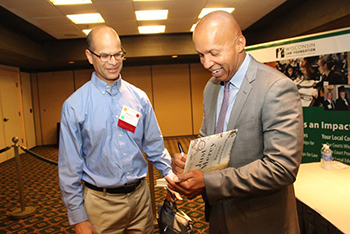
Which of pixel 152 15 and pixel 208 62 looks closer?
pixel 208 62

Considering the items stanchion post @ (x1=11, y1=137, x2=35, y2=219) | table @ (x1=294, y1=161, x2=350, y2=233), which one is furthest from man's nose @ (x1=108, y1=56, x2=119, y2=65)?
stanchion post @ (x1=11, y1=137, x2=35, y2=219)

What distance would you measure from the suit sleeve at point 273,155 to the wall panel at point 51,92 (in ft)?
29.9

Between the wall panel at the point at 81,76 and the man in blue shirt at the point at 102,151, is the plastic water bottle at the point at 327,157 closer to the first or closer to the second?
the man in blue shirt at the point at 102,151

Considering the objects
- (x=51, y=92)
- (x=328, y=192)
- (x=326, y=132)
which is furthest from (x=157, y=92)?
(x=328, y=192)

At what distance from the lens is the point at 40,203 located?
157 inches

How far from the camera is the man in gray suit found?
→ 1.02 meters

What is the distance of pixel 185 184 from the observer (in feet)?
3.47

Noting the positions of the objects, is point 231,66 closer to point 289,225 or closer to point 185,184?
point 185,184

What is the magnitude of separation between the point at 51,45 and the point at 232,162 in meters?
7.59

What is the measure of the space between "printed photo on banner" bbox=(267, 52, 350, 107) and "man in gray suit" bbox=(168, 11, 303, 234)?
8.80 ft

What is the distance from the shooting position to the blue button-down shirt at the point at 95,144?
1.50 metres

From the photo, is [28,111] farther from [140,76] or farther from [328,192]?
[328,192]

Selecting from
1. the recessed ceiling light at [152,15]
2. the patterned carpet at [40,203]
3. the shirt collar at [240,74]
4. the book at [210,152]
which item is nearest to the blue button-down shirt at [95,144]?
the book at [210,152]

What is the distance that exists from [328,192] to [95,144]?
1.78 meters
